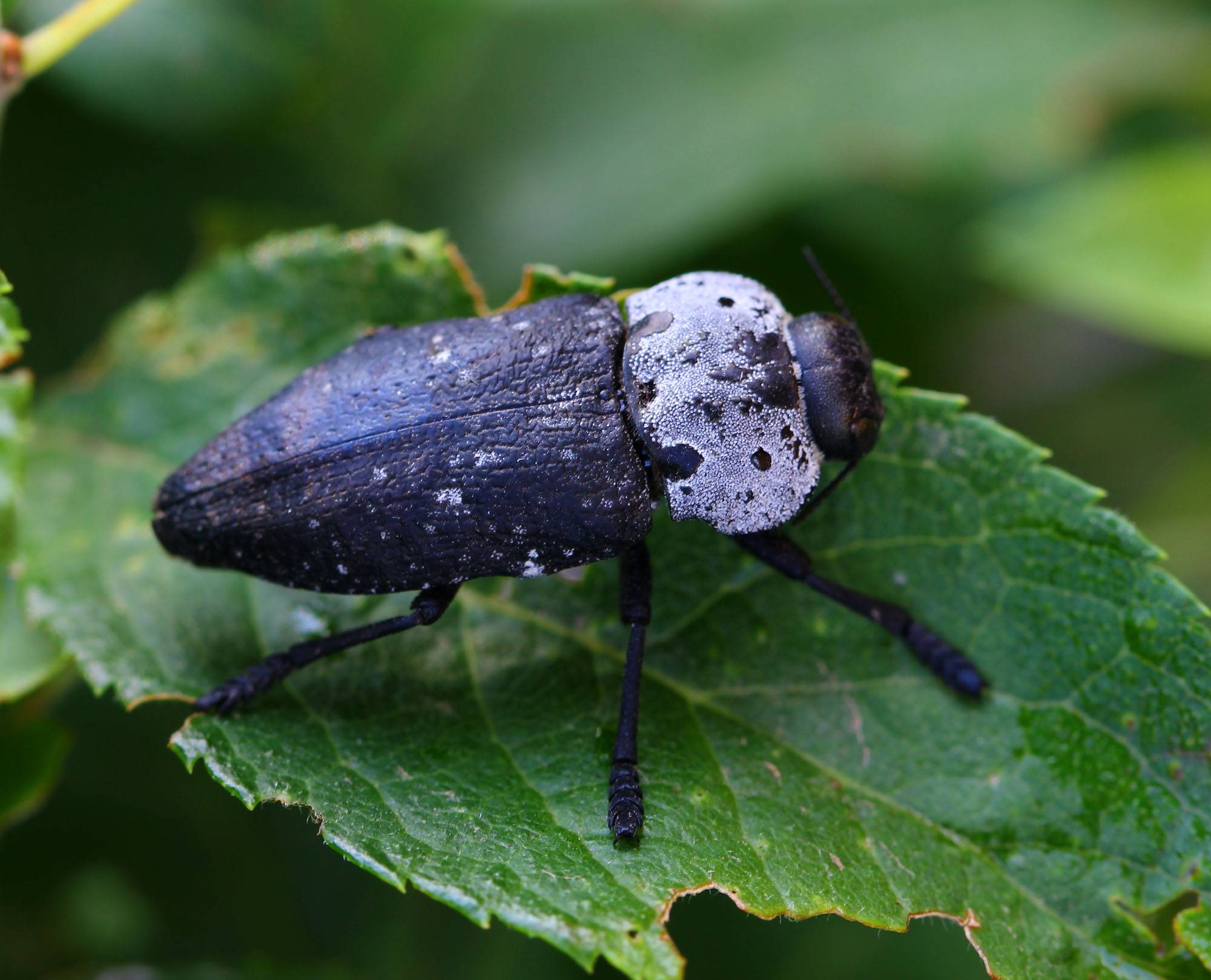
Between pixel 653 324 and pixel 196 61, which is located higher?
pixel 196 61

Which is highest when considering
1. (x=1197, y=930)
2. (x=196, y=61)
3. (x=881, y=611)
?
(x=196, y=61)

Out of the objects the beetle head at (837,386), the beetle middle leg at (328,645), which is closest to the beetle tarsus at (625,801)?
the beetle middle leg at (328,645)

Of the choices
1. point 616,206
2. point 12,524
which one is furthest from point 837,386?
point 12,524

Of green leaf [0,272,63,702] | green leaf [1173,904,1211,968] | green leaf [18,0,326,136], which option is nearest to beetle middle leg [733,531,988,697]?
green leaf [1173,904,1211,968]

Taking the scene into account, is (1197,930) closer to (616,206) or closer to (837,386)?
(837,386)

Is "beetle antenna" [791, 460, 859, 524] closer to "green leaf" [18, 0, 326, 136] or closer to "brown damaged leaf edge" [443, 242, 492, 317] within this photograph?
"brown damaged leaf edge" [443, 242, 492, 317]

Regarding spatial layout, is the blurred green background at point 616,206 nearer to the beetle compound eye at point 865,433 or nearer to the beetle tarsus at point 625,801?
the beetle tarsus at point 625,801
